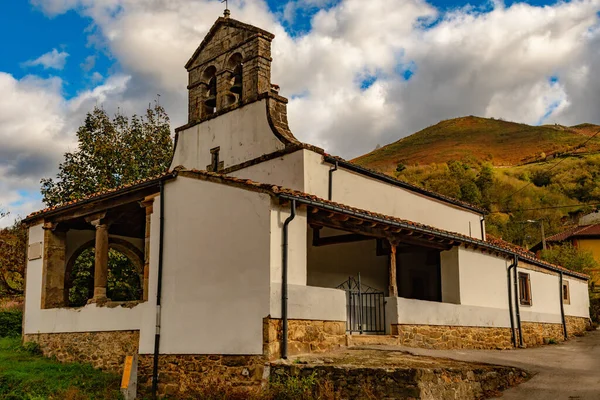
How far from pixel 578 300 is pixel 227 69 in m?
17.8

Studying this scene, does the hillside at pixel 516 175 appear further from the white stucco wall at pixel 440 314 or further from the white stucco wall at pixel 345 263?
the white stucco wall at pixel 345 263

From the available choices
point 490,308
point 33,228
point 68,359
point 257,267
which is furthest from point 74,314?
point 490,308

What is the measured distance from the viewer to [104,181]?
26.7m

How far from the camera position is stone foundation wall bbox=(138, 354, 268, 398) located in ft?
37.3

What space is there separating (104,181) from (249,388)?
17.6 m

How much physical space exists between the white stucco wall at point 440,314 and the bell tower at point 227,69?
22.4 ft

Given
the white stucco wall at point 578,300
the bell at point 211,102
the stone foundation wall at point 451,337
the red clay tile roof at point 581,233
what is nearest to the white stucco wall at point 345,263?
the stone foundation wall at point 451,337

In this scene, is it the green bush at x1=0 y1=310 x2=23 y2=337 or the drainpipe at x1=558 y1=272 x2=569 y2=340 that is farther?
the drainpipe at x1=558 y1=272 x2=569 y2=340

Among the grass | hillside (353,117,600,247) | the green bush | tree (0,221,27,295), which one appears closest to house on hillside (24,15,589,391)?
the grass

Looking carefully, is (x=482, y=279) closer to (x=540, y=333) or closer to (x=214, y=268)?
(x=540, y=333)

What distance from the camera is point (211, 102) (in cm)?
1872

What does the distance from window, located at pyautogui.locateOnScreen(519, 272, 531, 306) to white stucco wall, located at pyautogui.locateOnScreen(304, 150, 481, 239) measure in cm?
271

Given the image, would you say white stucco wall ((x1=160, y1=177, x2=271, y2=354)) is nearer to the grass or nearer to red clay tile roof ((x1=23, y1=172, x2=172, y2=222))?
red clay tile roof ((x1=23, y1=172, x2=172, y2=222))

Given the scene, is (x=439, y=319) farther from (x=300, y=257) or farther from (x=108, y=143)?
(x=108, y=143)
